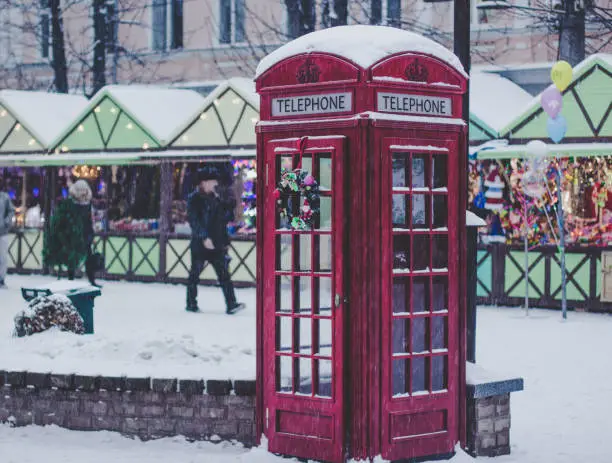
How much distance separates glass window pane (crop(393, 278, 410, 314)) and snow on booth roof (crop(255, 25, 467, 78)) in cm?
137

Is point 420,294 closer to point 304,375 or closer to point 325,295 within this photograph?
point 325,295

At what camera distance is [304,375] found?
25.0 feet

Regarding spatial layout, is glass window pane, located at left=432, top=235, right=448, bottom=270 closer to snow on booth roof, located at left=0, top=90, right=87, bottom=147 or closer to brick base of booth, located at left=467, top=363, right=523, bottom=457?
brick base of booth, located at left=467, top=363, right=523, bottom=457

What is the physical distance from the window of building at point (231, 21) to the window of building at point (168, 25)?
1512mm

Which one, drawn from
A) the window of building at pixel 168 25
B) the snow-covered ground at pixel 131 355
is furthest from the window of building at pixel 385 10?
the snow-covered ground at pixel 131 355

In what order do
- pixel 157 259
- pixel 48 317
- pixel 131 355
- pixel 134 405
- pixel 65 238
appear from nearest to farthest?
pixel 134 405, pixel 131 355, pixel 48 317, pixel 65 238, pixel 157 259

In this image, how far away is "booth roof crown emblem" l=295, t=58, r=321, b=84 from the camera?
24.6 feet

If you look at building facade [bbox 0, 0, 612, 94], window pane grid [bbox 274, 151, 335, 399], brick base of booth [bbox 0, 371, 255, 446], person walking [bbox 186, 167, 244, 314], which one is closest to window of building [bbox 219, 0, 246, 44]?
building facade [bbox 0, 0, 612, 94]

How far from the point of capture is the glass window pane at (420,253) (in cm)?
753

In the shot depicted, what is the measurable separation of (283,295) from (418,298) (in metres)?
0.87

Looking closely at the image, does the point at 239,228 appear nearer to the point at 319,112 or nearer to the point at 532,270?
the point at 532,270

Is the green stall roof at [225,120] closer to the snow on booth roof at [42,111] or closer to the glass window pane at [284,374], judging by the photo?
the snow on booth roof at [42,111]

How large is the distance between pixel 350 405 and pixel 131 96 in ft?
50.7

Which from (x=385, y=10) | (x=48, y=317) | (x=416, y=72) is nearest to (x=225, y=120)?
(x=385, y=10)
